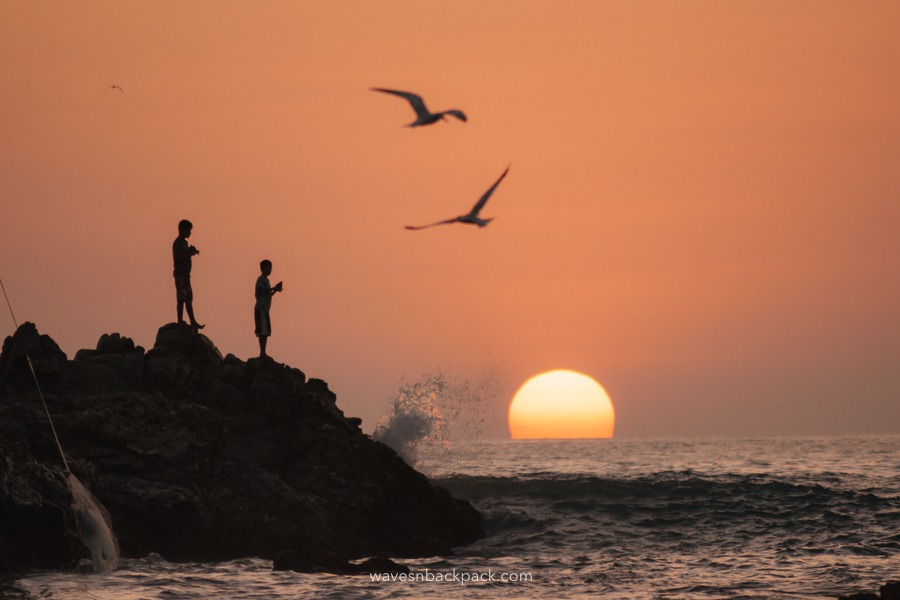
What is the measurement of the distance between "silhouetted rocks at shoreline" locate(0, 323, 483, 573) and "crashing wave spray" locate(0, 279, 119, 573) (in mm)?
260

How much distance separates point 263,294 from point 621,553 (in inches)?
352

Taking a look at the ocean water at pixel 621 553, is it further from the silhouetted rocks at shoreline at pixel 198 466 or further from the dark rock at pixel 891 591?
the dark rock at pixel 891 591

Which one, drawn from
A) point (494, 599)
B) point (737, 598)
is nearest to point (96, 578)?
point (494, 599)

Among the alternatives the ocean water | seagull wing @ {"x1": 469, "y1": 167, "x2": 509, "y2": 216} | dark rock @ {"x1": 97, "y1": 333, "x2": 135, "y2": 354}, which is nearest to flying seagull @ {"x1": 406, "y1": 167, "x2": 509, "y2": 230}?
seagull wing @ {"x1": 469, "y1": 167, "x2": 509, "y2": 216}

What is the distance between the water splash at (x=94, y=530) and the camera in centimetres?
1756

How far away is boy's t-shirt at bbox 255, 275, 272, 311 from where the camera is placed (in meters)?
22.2

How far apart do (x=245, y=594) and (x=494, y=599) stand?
3.81 m

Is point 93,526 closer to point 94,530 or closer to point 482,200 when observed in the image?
point 94,530

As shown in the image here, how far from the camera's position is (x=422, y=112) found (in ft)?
56.8

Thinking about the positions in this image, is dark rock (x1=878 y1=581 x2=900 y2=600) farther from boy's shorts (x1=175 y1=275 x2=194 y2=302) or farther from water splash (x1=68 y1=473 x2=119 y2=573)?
boy's shorts (x1=175 y1=275 x2=194 y2=302)

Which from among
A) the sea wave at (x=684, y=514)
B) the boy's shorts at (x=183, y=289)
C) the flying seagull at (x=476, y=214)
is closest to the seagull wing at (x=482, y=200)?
the flying seagull at (x=476, y=214)

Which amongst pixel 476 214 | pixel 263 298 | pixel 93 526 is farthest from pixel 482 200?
pixel 93 526

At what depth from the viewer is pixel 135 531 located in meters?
19.1

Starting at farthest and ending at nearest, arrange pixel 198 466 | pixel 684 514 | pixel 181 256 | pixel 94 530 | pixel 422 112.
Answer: pixel 684 514, pixel 181 256, pixel 198 466, pixel 94 530, pixel 422 112
